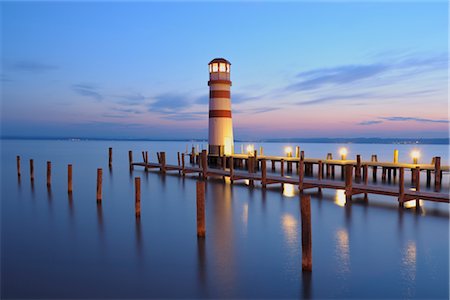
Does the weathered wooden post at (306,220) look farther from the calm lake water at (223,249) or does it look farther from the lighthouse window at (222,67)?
the lighthouse window at (222,67)

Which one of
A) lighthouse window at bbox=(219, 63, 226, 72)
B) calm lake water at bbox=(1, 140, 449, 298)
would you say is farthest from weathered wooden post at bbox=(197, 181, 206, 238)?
lighthouse window at bbox=(219, 63, 226, 72)

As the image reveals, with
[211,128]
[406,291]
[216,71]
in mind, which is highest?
[216,71]

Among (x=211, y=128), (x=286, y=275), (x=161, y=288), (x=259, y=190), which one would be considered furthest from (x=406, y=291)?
(x=211, y=128)

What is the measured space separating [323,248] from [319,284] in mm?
2613

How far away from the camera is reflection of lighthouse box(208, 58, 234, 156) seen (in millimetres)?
27922

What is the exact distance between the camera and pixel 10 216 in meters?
15.5

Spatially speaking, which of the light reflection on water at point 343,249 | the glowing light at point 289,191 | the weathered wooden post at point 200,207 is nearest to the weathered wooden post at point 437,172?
the glowing light at point 289,191

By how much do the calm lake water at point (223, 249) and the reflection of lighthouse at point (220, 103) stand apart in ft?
33.8

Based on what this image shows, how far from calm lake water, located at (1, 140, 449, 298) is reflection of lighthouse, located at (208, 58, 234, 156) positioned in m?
10.3

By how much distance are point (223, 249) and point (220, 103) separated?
18.1 metres

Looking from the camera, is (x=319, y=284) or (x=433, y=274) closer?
(x=319, y=284)

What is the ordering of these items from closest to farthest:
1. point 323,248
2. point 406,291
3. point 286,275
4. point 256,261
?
point 406,291 → point 286,275 → point 256,261 → point 323,248

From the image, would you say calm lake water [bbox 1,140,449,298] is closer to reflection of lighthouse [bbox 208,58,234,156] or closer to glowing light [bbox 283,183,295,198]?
glowing light [bbox 283,183,295,198]

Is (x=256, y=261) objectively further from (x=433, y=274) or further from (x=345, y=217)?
(x=345, y=217)
